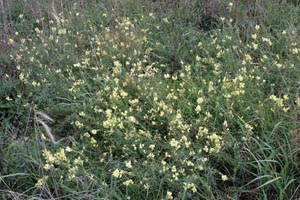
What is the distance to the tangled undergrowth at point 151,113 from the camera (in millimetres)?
2260

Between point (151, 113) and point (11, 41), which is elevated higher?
point (11, 41)

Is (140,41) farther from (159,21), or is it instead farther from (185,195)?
(185,195)

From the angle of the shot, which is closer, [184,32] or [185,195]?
[185,195]

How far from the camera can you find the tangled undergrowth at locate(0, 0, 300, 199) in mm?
2260

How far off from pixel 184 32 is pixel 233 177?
5.27 feet

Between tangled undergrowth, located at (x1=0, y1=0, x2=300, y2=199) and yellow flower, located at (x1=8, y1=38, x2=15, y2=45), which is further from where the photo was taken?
yellow flower, located at (x1=8, y1=38, x2=15, y2=45)

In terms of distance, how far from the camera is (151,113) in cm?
265

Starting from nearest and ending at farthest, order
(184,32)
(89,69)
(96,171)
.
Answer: (96,171) < (89,69) < (184,32)

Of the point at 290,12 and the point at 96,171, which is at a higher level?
the point at 290,12

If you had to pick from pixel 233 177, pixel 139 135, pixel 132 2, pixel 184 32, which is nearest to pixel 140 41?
pixel 184 32

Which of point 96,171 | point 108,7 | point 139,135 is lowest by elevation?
point 96,171

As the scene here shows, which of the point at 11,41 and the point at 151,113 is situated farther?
the point at 11,41

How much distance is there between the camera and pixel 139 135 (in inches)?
96.3

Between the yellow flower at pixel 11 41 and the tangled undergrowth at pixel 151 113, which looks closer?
the tangled undergrowth at pixel 151 113
